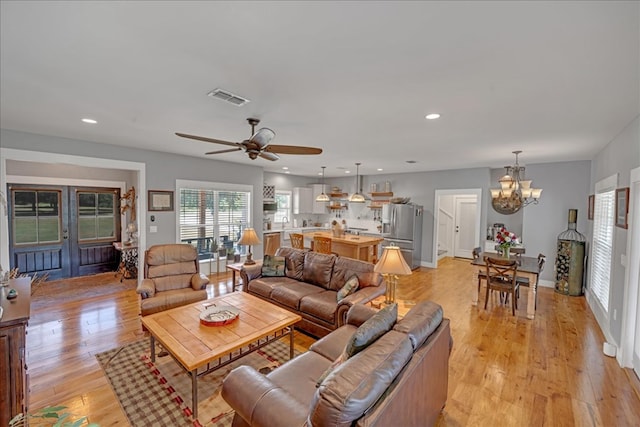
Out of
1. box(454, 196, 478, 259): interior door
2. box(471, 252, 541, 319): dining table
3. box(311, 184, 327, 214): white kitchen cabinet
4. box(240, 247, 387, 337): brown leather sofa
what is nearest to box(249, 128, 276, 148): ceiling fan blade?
box(240, 247, 387, 337): brown leather sofa

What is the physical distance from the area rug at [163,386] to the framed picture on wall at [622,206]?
4.06 metres

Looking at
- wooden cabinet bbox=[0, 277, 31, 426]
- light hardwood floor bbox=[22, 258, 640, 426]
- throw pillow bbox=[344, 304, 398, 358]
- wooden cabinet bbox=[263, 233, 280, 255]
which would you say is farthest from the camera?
wooden cabinet bbox=[263, 233, 280, 255]

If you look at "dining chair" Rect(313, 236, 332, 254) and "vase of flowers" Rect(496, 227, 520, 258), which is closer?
"vase of flowers" Rect(496, 227, 520, 258)

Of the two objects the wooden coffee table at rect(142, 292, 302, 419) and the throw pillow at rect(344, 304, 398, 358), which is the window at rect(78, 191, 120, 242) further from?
the throw pillow at rect(344, 304, 398, 358)

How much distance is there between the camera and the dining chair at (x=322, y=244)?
6.55 meters

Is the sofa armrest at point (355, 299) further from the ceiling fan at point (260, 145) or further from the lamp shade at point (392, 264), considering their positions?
the ceiling fan at point (260, 145)

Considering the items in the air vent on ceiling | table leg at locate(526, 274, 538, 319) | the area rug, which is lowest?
the area rug

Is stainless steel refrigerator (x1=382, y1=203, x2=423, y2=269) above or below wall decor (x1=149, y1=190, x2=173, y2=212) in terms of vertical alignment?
below

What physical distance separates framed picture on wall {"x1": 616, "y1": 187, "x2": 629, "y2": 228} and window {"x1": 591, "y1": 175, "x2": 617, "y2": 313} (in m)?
0.31

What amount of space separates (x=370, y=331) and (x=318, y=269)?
94.1 inches

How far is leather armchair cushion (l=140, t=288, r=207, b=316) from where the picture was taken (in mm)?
3346

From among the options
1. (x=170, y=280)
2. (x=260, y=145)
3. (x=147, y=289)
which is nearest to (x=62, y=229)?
(x=170, y=280)

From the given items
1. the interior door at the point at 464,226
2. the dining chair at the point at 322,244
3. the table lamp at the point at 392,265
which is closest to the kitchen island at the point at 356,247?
the dining chair at the point at 322,244

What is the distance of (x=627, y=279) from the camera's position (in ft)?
9.84
